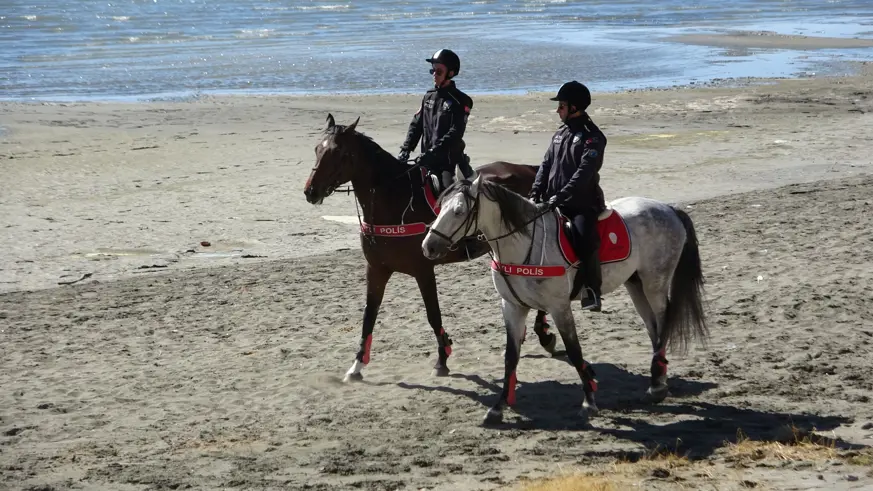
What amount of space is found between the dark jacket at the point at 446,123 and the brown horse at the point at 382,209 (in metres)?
0.25

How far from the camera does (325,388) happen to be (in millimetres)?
9445

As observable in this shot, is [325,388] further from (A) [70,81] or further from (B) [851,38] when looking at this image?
(B) [851,38]

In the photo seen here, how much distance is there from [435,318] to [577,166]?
2.19 metres

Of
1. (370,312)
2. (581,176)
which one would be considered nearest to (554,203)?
(581,176)

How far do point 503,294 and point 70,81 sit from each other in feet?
96.3

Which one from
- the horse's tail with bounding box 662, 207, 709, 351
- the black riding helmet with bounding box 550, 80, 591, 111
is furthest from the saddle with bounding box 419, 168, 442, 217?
the horse's tail with bounding box 662, 207, 709, 351

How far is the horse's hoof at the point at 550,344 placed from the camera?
9961mm

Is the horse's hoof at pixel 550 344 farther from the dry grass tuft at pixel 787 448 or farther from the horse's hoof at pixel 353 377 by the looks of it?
the dry grass tuft at pixel 787 448

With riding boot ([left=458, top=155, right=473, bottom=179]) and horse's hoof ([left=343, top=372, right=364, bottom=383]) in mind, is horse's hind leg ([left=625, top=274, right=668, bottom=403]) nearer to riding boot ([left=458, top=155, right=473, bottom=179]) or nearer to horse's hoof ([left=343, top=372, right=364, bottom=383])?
riding boot ([left=458, top=155, right=473, bottom=179])

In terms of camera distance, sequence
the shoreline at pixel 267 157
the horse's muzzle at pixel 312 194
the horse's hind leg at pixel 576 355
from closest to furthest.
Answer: the horse's hind leg at pixel 576 355 → the horse's muzzle at pixel 312 194 → the shoreline at pixel 267 157

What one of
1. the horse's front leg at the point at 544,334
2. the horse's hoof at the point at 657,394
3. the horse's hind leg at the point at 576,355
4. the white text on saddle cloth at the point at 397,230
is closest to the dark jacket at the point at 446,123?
the white text on saddle cloth at the point at 397,230

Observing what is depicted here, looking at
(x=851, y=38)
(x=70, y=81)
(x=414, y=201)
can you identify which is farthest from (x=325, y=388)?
(x=851, y=38)

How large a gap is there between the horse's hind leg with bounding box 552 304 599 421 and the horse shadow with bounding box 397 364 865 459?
0.10m

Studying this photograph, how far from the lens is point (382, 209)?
31.4 feet
